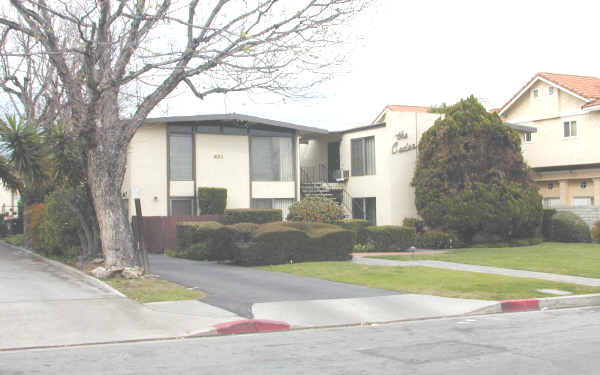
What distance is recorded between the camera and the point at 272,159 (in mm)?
28234

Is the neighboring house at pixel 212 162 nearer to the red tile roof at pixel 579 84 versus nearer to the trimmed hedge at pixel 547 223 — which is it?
the trimmed hedge at pixel 547 223

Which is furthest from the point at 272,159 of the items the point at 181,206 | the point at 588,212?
the point at 588,212

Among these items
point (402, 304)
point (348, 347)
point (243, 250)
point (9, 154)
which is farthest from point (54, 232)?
point (348, 347)

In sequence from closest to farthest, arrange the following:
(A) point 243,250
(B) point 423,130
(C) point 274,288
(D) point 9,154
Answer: (C) point 274,288
(D) point 9,154
(A) point 243,250
(B) point 423,130

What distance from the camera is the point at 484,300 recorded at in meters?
12.6

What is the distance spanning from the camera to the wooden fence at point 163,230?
2402cm

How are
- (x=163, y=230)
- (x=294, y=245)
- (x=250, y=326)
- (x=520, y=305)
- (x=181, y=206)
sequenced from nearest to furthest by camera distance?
(x=250, y=326) → (x=520, y=305) → (x=294, y=245) → (x=163, y=230) → (x=181, y=206)

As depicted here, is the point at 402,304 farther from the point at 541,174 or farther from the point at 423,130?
the point at 541,174

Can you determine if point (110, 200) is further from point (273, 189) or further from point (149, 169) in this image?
point (273, 189)

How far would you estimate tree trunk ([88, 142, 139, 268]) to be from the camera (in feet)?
49.7

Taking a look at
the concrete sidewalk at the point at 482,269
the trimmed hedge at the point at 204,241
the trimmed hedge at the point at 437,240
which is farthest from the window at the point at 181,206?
the trimmed hedge at the point at 437,240

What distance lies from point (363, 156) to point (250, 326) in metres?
20.2

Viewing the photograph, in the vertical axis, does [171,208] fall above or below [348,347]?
above

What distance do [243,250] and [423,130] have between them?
13569 mm
